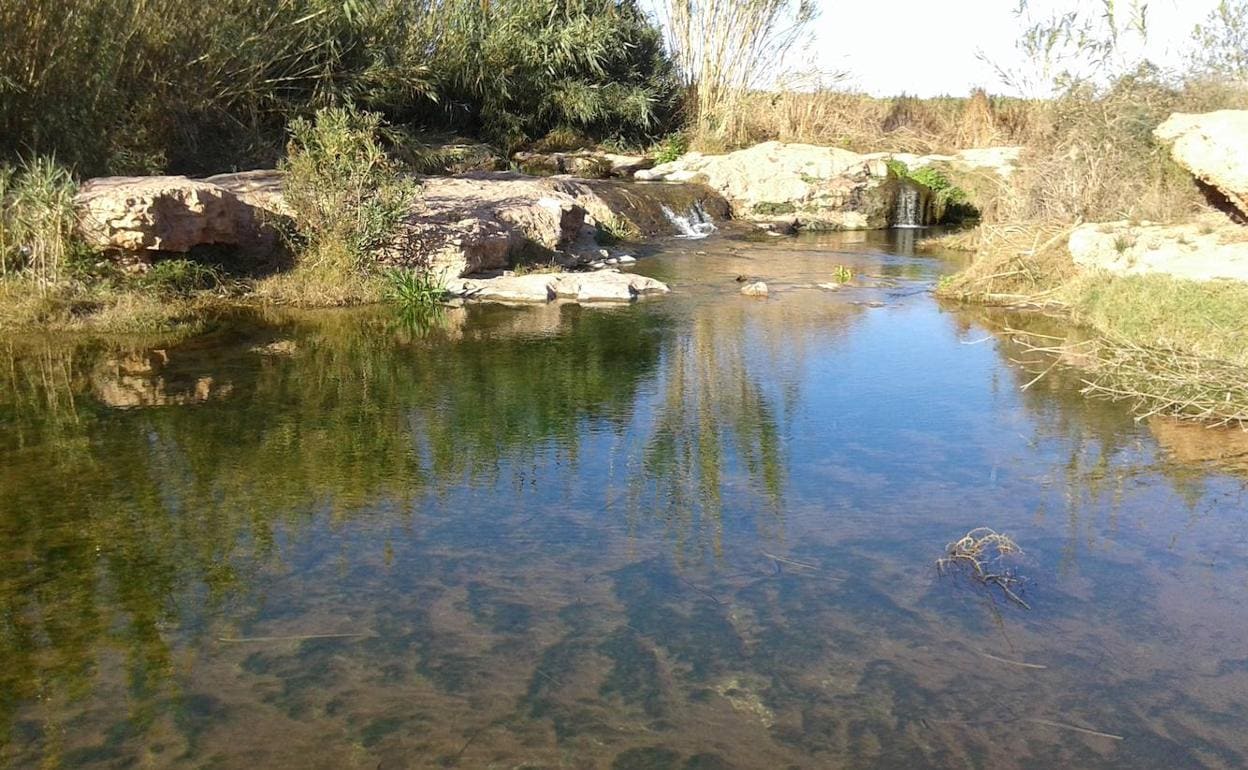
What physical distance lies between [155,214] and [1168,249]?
321 inches

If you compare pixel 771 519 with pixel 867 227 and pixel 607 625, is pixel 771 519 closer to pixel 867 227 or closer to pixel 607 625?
pixel 607 625

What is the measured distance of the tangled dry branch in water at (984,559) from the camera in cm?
413

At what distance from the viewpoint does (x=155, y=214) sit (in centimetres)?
867

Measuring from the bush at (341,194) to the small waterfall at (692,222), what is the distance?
22.2ft

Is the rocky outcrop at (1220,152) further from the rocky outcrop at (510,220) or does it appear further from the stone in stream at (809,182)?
the stone in stream at (809,182)

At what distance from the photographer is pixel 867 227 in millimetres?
18188

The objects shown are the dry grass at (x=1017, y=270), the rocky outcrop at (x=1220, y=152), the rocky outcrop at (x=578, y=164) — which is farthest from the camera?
the rocky outcrop at (x=578, y=164)

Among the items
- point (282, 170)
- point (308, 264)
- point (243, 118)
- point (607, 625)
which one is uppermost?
point (243, 118)

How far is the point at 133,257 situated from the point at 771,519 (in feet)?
21.2

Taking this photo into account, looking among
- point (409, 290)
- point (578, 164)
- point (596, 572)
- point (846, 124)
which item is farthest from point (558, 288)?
point (846, 124)

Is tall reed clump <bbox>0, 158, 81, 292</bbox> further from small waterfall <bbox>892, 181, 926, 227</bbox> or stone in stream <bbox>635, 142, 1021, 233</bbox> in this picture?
small waterfall <bbox>892, 181, 926, 227</bbox>

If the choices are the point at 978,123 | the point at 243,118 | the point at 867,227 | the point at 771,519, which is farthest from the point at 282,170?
the point at 978,123

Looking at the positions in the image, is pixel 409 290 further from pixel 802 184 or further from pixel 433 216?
pixel 802 184

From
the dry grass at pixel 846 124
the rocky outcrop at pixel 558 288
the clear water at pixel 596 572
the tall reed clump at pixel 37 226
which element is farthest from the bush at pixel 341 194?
the dry grass at pixel 846 124
